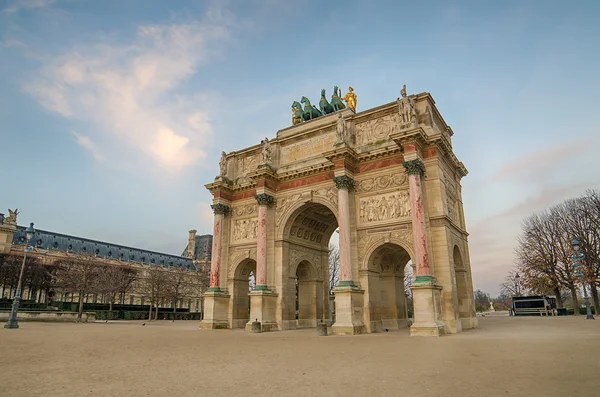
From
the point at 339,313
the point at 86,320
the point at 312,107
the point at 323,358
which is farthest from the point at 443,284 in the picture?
the point at 86,320

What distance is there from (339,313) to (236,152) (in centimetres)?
1719

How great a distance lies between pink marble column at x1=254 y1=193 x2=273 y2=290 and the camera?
27.1 meters

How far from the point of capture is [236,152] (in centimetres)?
3338

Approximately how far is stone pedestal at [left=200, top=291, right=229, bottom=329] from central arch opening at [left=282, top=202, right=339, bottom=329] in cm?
529

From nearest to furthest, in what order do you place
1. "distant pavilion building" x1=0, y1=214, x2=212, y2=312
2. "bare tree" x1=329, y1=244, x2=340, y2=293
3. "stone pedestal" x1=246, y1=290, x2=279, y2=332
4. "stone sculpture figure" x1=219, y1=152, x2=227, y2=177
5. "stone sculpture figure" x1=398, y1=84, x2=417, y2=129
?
1. "stone sculpture figure" x1=398, y1=84, x2=417, y2=129
2. "stone pedestal" x1=246, y1=290, x2=279, y2=332
3. "stone sculpture figure" x1=219, y1=152, x2=227, y2=177
4. "bare tree" x1=329, y1=244, x2=340, y2=293
5. "distant pavilion building" x1=0, y1=214, x2=212, y2=312

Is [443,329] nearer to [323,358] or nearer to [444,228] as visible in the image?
[444,228]

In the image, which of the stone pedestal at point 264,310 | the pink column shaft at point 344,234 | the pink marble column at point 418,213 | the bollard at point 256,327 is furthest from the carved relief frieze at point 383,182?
the bollard at point 256,327

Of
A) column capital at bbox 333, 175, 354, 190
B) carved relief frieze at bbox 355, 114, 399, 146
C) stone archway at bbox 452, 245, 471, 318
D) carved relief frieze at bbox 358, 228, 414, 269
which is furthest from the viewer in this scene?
carved relief frieze at bbox 355, 114, 399, 146

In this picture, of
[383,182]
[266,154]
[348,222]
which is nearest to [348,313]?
[348,222]

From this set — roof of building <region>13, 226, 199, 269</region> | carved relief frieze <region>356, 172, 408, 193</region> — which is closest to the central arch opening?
carved relief frieze <region>356, 172, 408, 193</region>

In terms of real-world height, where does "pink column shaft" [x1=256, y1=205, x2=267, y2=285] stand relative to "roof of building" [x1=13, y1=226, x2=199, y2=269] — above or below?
below

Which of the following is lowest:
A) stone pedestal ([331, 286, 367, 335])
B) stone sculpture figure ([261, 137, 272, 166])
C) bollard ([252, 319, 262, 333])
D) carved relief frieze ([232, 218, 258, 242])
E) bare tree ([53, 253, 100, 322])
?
bollard ([252, 319, 262, 333])

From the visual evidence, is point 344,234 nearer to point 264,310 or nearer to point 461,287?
point 264,310

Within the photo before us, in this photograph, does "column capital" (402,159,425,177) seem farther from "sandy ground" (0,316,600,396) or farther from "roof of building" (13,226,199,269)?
"roof of building" (13,226,199,269)
